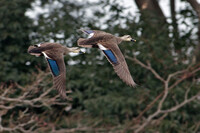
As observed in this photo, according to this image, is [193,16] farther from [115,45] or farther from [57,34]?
[115,45]

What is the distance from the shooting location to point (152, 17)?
29.2 feet

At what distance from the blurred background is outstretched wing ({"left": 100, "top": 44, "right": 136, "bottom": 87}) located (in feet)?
10.6

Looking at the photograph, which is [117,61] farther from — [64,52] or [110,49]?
[64,52]

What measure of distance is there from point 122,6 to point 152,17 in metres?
0.74

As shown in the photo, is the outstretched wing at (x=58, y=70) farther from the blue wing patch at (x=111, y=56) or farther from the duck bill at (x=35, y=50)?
the blue wing patch at (x=111, y=56)

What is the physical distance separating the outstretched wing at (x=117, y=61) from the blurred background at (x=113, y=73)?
10.6 ft

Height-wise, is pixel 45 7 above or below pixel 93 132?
above

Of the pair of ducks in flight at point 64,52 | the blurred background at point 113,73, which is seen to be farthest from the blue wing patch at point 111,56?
the blurred background at point 113,73

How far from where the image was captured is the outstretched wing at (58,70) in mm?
4898

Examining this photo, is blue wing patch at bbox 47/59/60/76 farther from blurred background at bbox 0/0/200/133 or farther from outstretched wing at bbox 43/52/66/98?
blurred background at bbox 0/0/200/133

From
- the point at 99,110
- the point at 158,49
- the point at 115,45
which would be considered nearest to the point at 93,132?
the point at 99,110

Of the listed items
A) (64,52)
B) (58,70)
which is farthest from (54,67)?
(64,52)

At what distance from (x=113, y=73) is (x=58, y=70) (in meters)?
3.92

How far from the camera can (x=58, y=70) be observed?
4.96 metres
